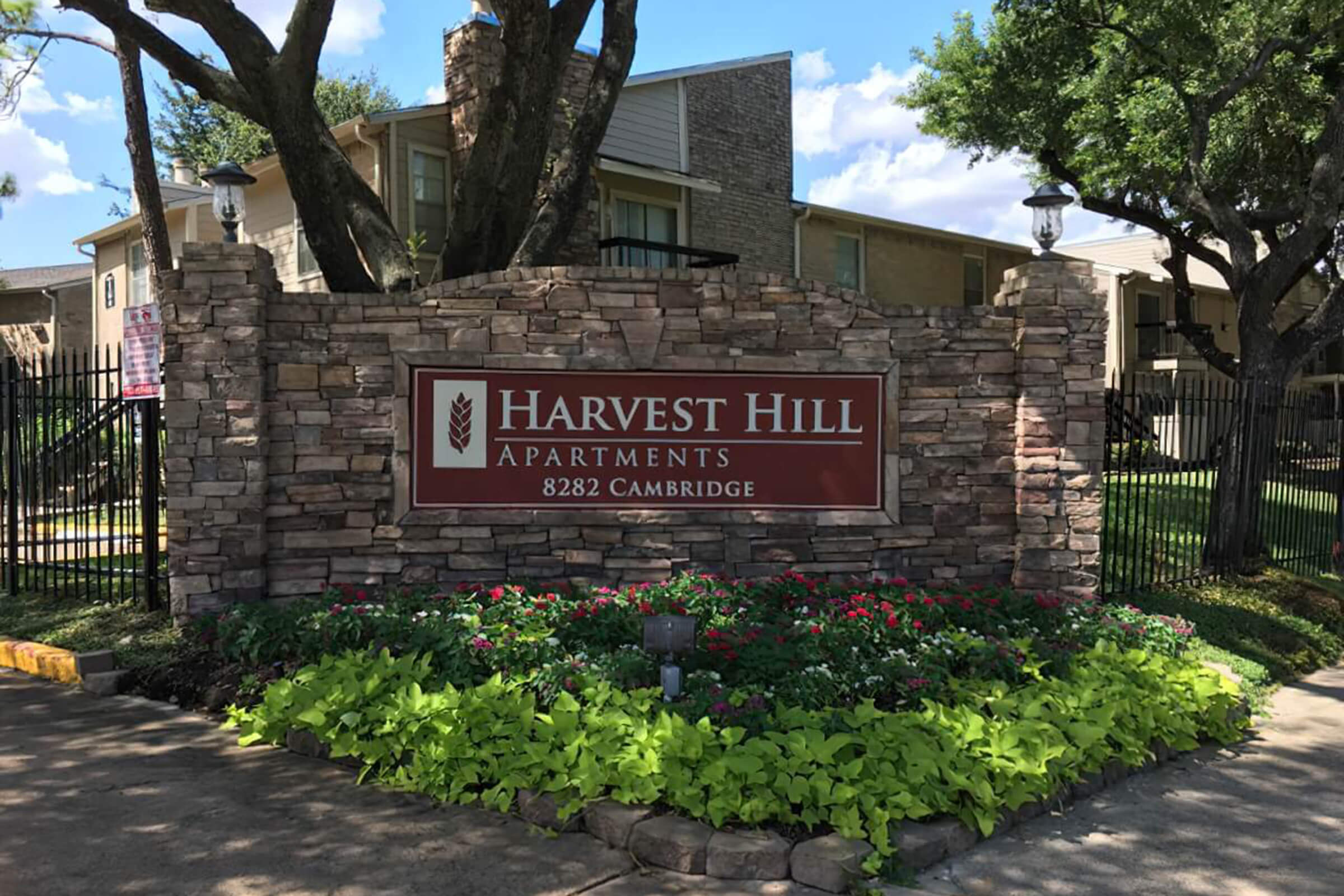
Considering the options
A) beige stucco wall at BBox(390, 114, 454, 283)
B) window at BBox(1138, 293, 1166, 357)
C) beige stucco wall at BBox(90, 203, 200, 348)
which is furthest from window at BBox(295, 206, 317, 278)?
window at BBox(1138, 293, 1166, 357)

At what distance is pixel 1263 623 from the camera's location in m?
8.30

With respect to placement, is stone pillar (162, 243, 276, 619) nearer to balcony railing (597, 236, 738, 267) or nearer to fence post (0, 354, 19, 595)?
fence post (0, 354, 19, 595)

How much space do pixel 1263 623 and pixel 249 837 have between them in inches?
305

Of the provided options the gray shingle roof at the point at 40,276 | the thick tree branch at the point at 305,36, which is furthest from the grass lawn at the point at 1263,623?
the gray shingle roof at the point at 40,276

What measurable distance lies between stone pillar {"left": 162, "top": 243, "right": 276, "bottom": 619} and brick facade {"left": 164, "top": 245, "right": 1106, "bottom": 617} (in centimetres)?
1

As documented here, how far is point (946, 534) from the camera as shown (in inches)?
284

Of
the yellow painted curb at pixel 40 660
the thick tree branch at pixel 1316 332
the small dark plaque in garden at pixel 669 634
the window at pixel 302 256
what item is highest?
the window at pixel 302 256

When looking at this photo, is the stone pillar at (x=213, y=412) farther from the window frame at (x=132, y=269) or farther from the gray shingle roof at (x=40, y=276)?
the gray shingle roof at (x=40, y=276)

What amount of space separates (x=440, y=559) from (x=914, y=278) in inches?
612

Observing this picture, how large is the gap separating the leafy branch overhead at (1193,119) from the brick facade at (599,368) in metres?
4.39

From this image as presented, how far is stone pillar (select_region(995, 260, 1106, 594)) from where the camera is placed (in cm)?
708

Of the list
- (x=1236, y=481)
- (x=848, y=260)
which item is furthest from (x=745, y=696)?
(x=848, y=260)

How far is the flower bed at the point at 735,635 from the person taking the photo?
5141 mm

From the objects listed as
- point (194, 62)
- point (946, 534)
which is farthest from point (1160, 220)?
point (194, 62)
